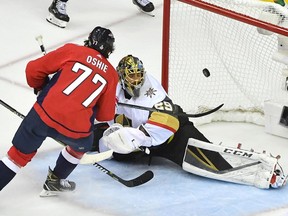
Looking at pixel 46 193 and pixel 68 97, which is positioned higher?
pixel 68 97

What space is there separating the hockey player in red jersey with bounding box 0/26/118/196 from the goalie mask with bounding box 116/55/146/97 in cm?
24

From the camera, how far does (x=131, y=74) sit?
10.1 ft

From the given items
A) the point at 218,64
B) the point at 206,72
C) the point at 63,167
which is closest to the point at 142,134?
the point at 63,167

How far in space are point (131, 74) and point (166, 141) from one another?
30 centimetres

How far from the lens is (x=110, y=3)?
5.03 metres

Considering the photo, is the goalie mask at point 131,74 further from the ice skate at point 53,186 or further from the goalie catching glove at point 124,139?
the ice skate at point 53,186

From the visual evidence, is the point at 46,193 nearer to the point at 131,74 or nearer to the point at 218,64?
the point at 131,74

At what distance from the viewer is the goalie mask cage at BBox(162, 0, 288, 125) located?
3.58 metres

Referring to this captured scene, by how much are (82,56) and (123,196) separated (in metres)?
0.56

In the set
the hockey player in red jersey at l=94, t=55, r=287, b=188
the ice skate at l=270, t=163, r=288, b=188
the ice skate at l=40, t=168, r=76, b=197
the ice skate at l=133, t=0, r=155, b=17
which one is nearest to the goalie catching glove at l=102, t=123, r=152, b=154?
the hockey player in red jersey at l=94, t=55, r=287, b=188

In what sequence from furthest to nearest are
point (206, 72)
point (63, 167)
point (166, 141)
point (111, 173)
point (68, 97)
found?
1. point (206, 72)
2. point (166, 141)
3. point (111, 173)
4. point (63, 167)
5. point (68, 97)

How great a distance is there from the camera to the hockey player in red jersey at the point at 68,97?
2.74 metres

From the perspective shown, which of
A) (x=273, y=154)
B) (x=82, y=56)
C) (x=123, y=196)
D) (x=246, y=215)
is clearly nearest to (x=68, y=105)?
(x=82, y=56)

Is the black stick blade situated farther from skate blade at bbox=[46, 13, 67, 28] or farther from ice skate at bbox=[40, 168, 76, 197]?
skate blade at bbox=[46, 13, 67, 28]
